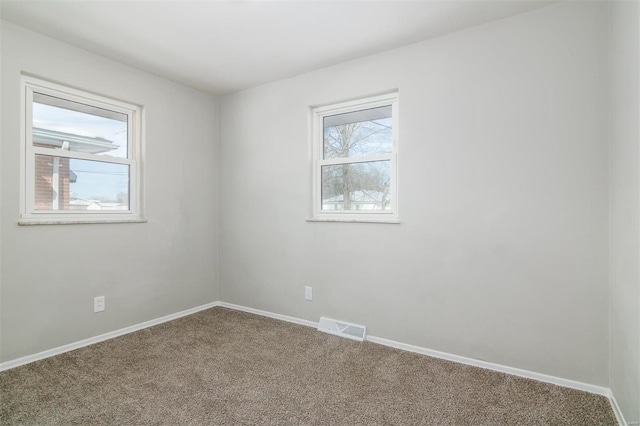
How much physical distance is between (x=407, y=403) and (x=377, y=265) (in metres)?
1.11

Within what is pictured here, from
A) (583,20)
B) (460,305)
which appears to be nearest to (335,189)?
(460,305)

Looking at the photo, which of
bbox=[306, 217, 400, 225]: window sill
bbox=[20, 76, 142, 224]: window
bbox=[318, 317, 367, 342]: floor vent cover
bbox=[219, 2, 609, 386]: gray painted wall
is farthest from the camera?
bbox=[318, 317, 367, 342]: floor vent cover

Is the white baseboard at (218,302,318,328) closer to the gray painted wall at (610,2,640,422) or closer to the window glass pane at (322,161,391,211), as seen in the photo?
the window glass pane at (322,161,391,211)

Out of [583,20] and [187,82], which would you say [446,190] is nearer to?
[583,20]

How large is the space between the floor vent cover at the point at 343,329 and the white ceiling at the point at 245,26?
2332 millimetres

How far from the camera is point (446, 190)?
2.46 m

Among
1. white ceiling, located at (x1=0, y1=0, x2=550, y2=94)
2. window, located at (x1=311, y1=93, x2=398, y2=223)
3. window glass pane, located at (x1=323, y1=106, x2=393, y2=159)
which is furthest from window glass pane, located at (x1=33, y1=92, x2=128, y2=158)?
window glass pane, located at (x1=323, y1=106, x2=393, y2=159)

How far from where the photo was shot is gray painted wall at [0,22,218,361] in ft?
7.58

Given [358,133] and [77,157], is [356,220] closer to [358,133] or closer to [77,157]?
[358,133]

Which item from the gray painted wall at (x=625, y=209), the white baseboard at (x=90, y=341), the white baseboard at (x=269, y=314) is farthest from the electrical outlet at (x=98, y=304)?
the gray painted wall at (x=625, y=209)

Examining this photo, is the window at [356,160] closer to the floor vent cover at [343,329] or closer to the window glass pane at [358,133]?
the window glass pane at [358,133]

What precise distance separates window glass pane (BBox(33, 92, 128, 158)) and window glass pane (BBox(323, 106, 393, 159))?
1920 mm

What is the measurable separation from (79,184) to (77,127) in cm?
48

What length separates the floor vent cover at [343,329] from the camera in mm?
2811
